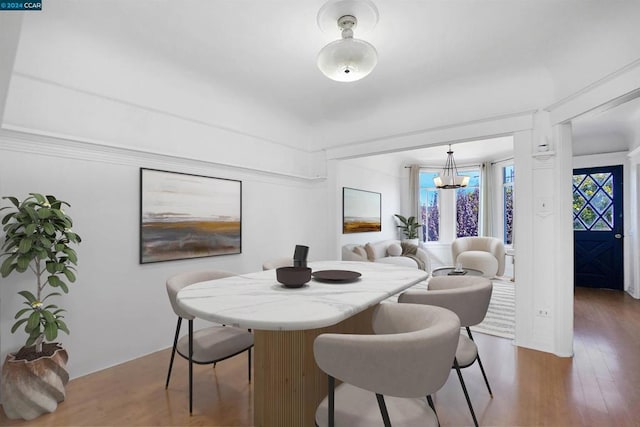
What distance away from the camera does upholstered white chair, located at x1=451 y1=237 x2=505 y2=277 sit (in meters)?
6.27

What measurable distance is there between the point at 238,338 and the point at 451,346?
154 centimetres

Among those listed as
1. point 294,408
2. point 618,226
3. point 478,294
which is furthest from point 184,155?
point 618,226

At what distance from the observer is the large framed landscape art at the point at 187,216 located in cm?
297

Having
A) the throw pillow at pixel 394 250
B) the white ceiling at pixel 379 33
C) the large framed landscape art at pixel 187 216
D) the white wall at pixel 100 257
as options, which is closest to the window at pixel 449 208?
the throw pillow at pixel 394 250

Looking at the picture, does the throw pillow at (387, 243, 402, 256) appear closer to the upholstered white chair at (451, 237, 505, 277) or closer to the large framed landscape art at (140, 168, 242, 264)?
the upholstered white chair at (451, 237, 505, 277)

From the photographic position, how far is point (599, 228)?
570 cm

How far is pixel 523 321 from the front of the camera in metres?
3.14

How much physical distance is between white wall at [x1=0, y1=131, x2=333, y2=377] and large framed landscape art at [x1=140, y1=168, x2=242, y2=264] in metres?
0.08

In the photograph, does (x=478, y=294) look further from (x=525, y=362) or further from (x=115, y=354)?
(x=115, y=354)

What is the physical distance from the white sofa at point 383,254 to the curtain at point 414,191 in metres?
1.26

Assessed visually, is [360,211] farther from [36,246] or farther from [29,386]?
[29,386]

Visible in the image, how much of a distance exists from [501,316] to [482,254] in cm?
252

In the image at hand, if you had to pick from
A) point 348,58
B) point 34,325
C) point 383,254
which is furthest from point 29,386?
point 383,254

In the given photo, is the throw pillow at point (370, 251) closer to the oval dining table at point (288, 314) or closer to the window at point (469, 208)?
the window at point (469, 208)
